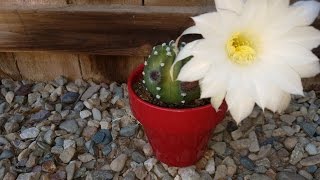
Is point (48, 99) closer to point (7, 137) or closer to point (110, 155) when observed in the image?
point (7, 137)

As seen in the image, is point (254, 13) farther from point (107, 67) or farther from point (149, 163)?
point (107, 67)

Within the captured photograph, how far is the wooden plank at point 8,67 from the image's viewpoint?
1750mm

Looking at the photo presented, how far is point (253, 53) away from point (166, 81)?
0.25m

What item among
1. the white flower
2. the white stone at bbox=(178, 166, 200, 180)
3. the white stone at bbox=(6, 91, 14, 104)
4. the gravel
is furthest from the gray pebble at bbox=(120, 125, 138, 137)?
the white flower

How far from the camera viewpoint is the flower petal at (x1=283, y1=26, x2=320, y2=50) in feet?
3.03

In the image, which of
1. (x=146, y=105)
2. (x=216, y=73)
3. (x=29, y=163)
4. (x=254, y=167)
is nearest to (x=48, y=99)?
(x=29, y=163)

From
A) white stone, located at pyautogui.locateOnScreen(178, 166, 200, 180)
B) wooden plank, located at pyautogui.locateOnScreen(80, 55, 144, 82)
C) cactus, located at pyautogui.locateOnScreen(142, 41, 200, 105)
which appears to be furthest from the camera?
wooden plank, located at pyautogui.locateOnScreen(80, 55, 144, 82)

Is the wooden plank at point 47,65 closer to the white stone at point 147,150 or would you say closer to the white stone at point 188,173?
the white stone at point 147,150

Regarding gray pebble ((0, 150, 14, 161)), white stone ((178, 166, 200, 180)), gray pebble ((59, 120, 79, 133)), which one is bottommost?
gray pebble ((0, 150, 14, 161))

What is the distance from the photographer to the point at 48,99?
1708mm

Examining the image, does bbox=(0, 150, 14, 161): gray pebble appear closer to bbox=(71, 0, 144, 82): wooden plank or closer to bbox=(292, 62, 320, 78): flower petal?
bbox=(71, 0, 144, 82): wooden plank

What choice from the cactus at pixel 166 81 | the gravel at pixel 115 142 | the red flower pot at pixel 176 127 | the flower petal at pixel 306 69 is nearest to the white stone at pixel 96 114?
the gravel at pixel 115 142

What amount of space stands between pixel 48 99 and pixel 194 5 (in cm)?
70

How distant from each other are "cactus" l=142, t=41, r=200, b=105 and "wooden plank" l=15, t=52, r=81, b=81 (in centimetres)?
69
